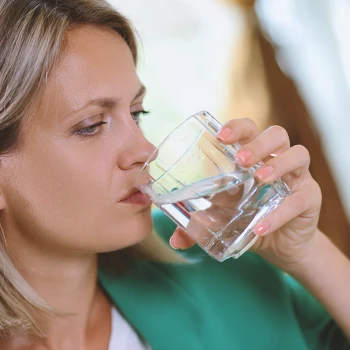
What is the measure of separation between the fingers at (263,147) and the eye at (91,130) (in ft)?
0.76

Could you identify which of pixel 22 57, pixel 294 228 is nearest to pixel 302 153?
pixel 294 228

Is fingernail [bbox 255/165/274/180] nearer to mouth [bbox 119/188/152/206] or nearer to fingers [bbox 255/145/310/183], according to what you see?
fingers [bbox 255/145/310/183]

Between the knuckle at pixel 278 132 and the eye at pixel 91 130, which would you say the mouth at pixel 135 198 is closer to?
the eye at pixel 91 130

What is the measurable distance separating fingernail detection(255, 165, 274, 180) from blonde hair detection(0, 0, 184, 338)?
1.13 feet

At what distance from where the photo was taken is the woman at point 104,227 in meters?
0.91

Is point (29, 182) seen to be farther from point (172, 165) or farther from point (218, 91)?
point (218, 91)

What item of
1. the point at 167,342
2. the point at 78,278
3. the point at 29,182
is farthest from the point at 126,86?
the point at 167,342

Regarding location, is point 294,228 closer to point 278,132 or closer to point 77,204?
point 278,132

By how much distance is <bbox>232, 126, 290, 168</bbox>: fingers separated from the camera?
2.65 ft

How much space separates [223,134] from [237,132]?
0.10 feet

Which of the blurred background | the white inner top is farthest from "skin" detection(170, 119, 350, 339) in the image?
the blurred background

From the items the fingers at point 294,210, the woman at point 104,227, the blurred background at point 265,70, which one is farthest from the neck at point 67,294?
the blurred background at point 265,70

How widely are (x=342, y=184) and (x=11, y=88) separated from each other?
4.18ft

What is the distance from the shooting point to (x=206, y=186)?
0.81 m
